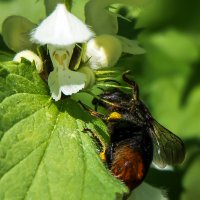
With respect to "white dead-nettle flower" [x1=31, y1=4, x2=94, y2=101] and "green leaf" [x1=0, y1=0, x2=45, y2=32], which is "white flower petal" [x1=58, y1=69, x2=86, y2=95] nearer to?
"white dead-nettle flower" [x1=31, y1=4, x2=94, y2=101]

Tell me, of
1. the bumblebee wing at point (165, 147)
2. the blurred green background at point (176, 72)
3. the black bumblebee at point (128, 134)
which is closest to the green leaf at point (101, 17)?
the black bumblebee at point (128, 134)

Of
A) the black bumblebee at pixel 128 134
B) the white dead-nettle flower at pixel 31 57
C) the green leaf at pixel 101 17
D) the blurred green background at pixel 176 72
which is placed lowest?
the blurred green background at pixel 176 72

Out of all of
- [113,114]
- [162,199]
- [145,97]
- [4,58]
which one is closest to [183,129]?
[145,97]

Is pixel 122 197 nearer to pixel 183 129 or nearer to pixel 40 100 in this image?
pixel 40 100

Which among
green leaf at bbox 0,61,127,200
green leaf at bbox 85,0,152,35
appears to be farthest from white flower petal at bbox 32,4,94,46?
green leaf at bbox 85,0,152,35

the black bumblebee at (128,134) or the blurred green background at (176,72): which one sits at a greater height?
the black bumblebee at (128,134)

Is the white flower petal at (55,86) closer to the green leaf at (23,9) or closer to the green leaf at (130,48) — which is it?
the green leaf at (130,48)

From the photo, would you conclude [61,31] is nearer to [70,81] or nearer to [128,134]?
[70,81]
